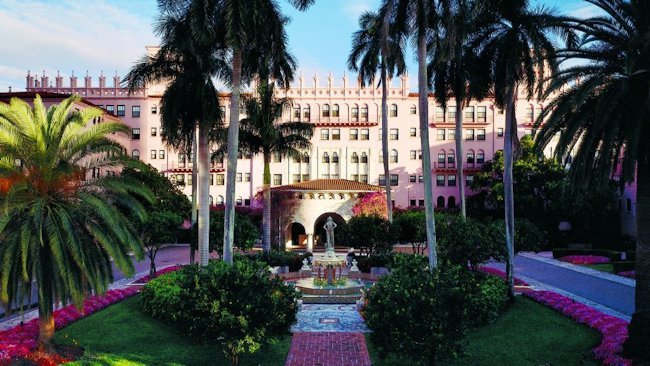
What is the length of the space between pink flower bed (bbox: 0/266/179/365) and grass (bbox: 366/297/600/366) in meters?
10.1

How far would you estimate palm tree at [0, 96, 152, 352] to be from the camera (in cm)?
1362

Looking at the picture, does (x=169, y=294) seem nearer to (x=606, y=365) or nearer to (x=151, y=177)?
(x=606, y=365)

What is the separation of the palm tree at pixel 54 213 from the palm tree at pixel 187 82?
764 centimetres

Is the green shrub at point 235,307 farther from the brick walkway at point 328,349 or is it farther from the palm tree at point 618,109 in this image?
the palm tree at point 618,109

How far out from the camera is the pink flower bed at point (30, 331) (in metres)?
14.2

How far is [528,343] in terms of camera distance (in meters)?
16.5

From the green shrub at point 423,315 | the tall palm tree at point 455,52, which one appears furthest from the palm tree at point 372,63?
the green shrub at point 423,315

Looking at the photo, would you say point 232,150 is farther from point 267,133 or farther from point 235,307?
point 267,133

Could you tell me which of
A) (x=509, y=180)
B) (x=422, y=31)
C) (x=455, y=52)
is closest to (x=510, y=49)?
(x=455, y=52)

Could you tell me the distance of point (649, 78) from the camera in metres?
13.7

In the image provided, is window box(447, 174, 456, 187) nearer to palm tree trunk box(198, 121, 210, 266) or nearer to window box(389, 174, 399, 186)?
window box(389, 174, 399, 186)

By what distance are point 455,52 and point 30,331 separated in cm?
1906

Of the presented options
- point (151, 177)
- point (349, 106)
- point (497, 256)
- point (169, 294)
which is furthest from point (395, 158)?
point (169, 294)

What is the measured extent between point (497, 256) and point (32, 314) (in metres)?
20.2
